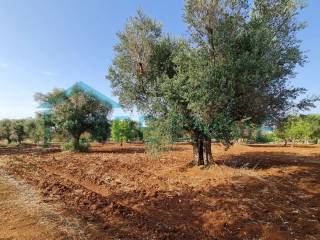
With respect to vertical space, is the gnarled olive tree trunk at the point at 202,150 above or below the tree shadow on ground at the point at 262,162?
above

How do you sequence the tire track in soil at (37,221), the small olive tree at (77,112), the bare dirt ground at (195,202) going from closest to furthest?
1. the tire track in soil at (37,221)
2. the bare dirt ground at (195,202)
3. the small olive tree at (77,112)

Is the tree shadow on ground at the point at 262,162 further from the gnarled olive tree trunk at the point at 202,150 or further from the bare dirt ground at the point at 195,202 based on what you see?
the bare dirt ground at the point at 195,202

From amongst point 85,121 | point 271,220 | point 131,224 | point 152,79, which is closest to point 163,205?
point 131,224

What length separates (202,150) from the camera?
49.6 feet

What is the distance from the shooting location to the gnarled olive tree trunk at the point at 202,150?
1452 cm

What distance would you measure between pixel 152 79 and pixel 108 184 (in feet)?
22.4

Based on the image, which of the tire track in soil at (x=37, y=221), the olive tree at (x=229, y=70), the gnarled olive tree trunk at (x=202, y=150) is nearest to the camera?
the tire track in soil at (x=37, y=221)

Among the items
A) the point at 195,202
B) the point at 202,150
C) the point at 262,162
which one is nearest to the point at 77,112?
the point at 202,150

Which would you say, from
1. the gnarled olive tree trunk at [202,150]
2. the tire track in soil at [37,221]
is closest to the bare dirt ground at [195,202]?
the tire track in soil at [37,221]

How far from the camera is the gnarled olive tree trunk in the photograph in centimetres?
1452

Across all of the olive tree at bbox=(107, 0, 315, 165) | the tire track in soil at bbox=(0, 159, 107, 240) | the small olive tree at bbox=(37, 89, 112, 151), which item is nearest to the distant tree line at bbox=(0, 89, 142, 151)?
the small olive tree at bbox=(37, 89, 112, 151)

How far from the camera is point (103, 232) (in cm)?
618

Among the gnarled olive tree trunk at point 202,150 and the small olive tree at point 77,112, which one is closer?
the gnarled olive tree trunk at point 202,150

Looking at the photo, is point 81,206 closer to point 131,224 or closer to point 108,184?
point 131,224
